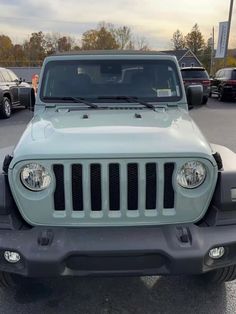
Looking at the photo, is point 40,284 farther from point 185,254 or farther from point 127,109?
point 127,109

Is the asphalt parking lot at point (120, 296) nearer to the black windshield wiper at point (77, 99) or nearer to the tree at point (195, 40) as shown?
the black windshield wiper at point (77, 99)

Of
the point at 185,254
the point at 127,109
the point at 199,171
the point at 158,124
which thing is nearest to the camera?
the point at 185,254

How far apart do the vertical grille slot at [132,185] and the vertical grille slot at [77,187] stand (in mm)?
314

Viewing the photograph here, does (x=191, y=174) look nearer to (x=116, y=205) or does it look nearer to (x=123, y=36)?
(x=116, y=205)

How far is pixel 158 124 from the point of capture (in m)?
3.27

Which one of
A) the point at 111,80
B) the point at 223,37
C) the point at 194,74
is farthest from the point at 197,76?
the point at 111,80

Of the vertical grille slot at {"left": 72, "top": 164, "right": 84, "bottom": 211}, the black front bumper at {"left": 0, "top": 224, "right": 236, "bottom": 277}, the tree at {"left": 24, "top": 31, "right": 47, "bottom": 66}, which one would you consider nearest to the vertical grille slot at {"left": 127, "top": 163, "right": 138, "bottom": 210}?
the black front bumper at {"left": 0, "top": 224, "right": 236, "bottom": 277}

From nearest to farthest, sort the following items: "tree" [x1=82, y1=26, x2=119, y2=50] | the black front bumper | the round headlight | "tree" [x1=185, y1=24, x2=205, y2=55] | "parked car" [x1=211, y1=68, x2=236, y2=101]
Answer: the black front bumper
the round headlight
"parked car" [x1=211, y1=68, x2=236, y2=101]
"tree" [x1=82, y1=26, x2=119, y2=50]
"tree" [x1=185, y1=24, x2=205, y2=55]

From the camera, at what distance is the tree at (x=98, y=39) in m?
64.5

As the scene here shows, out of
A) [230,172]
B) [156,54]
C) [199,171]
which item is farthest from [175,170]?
[156,54]

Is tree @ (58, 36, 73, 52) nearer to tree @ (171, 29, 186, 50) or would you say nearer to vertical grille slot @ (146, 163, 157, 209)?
tree @ (171, 29, 186, 50)

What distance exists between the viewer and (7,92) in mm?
13805

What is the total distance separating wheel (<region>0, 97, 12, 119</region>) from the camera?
1347 centimetres

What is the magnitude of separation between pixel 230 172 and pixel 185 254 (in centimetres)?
68
